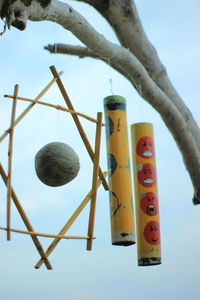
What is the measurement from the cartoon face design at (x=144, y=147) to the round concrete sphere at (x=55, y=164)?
74 cm

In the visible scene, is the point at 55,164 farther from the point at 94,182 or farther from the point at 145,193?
the point at 145,193

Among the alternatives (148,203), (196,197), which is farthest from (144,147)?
(196,197)

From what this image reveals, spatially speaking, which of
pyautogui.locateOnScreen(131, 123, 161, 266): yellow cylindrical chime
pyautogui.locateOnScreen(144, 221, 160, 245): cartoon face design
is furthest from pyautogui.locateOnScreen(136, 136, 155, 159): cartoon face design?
pyautogui.locateOnScreen(144, 221, 160, 245): cartoon face design

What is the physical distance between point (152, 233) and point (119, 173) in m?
0.46

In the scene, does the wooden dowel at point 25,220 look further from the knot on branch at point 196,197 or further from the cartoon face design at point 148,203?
the knot on branch at point 196,197

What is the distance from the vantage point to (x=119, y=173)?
2721mm

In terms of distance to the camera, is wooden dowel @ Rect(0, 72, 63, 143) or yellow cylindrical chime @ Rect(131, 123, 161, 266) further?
yellow cylindrical chime @ Rect(131, 123, 161, 266)

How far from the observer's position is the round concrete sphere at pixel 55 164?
2291 mm

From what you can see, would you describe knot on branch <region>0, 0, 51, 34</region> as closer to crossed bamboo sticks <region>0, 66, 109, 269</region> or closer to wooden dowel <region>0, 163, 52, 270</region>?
crossed bamboo sticks <region>0, 66, 109, 269</region>

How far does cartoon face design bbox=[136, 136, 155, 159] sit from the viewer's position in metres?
3.04

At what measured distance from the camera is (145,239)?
2996mm

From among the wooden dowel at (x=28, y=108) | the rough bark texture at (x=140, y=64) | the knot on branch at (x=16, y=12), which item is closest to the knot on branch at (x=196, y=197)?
the rough bark texture at (x=140, y=64)

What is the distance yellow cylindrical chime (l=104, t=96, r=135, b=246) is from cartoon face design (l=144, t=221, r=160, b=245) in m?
0.29

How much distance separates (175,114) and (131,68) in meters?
0.71
